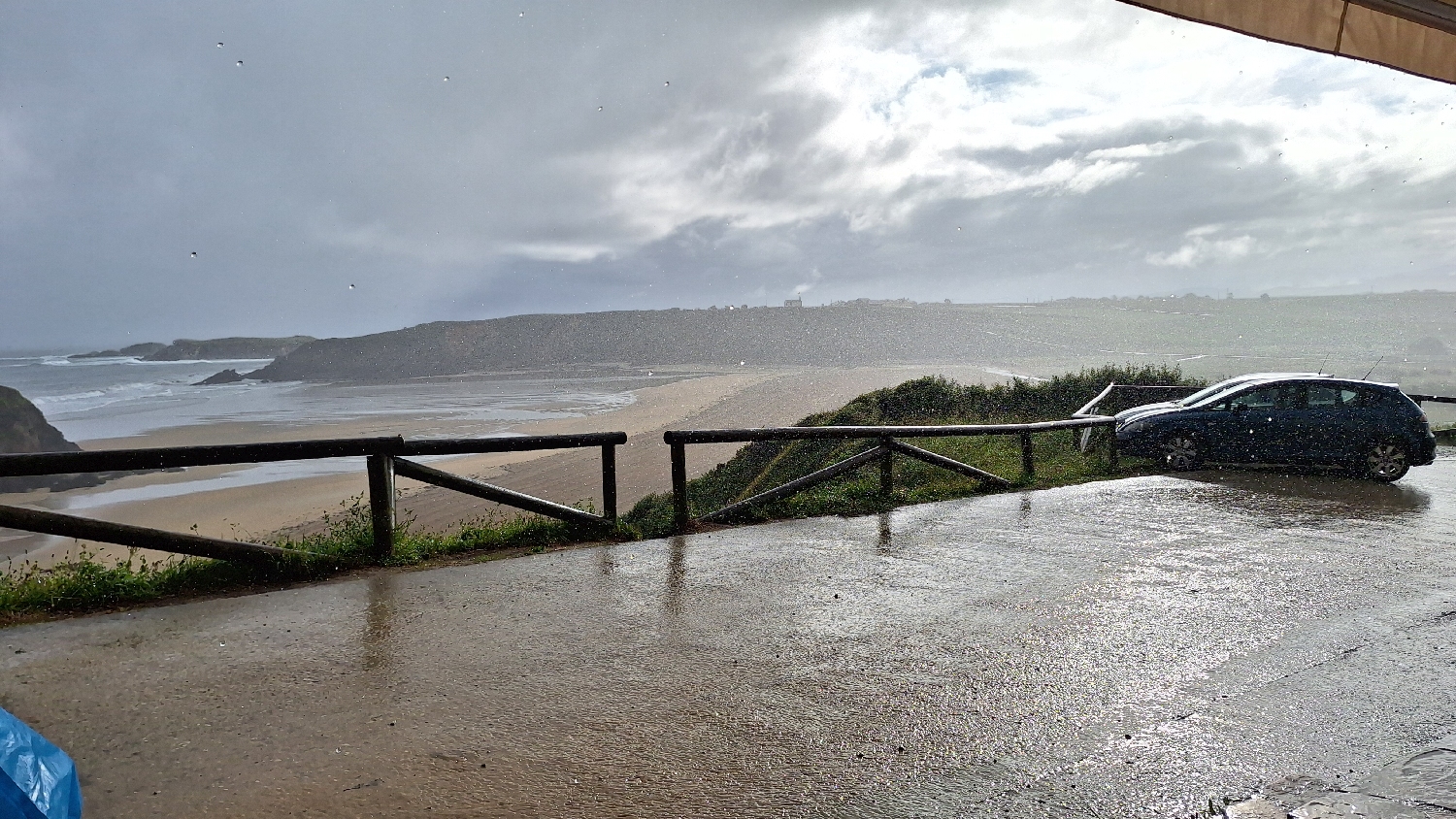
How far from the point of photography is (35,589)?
18.6 feet

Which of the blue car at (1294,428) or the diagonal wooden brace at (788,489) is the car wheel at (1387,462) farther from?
the diagonal wooden brace at (788,489)

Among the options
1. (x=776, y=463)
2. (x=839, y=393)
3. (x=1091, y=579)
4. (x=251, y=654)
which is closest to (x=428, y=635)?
(x=251, y=654)

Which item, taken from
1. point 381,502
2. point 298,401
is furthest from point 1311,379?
point 298,401

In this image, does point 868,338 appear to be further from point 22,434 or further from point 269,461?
point 269,461

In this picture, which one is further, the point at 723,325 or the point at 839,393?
the point at 723,325

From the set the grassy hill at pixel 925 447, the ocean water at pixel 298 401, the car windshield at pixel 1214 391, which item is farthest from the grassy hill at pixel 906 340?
the car windshield at pixel 1214 391

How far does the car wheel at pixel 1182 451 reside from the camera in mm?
13336

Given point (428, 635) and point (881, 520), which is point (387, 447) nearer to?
point (428, 635)

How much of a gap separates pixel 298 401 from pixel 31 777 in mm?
72071

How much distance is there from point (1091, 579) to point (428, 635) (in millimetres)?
4842

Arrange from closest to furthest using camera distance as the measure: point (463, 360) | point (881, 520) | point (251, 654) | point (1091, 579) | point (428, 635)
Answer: point (251, 654) → point (428, 635) → point (1091, 579) → point (881, 520) → point (463, 360)

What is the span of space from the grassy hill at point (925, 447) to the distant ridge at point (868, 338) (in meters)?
A: 68.8

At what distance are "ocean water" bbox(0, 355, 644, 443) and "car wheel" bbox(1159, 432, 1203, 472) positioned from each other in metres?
31.2

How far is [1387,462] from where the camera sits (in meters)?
12.3
